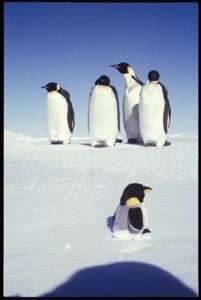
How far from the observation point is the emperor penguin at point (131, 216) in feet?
6.77

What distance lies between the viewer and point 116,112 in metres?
4.72

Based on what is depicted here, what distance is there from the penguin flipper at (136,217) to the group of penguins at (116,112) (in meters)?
2.53

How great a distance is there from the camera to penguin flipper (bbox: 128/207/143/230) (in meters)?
2.06

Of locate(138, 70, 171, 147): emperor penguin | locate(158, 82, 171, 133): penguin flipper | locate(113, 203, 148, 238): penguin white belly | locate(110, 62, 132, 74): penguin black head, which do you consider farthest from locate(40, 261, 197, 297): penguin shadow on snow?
locate(110, 62, 132, 74): penguin black head

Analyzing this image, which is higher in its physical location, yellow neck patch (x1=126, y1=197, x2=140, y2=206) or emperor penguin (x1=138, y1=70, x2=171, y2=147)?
emperor penguin (x1=138, y1=70, x2=171, y2=147)

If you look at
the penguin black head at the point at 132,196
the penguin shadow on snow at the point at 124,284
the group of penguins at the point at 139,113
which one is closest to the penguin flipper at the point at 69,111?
the group of penguins at the point at 139,113

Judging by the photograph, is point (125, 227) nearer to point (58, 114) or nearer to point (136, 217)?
point (136, 217)

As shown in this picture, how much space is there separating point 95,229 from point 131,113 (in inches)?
116

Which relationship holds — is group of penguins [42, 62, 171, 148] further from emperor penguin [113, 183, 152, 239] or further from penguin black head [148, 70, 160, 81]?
emperor penguin [113, 183, 152, 239]

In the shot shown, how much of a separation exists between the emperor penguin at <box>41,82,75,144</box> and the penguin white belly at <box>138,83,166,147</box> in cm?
98

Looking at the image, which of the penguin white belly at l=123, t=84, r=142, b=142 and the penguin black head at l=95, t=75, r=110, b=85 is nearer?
the penguin black head at l=95, t=75, r=110, b=85

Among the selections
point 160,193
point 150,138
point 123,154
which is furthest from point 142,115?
point 160,193

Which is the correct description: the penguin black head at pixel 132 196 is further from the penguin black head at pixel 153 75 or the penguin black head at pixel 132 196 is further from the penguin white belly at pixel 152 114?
the penguin black head at pixel 153 75

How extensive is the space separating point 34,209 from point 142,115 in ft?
7.68
